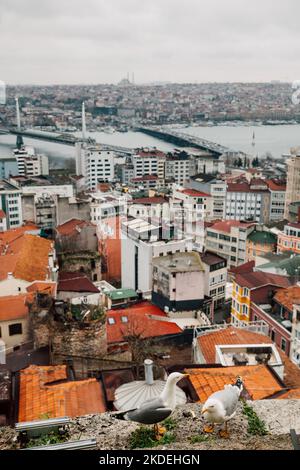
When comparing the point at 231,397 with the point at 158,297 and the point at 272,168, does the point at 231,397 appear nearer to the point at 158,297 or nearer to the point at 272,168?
the point at 158,297

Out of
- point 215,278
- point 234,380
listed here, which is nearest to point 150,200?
point 215,278

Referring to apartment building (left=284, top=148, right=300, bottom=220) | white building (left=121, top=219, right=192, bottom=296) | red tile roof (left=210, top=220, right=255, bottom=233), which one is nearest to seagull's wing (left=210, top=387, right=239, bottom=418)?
white building (left=121, top=219, right=192, bottom=296)

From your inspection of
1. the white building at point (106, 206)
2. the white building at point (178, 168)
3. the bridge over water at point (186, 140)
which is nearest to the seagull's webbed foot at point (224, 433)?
the white building at point (106, 206)

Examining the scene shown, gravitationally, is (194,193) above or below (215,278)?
above

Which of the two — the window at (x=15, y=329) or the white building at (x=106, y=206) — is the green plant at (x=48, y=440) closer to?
the window at (x=15, y=329)

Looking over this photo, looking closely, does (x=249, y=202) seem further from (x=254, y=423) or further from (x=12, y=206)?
(x=254, y=423)

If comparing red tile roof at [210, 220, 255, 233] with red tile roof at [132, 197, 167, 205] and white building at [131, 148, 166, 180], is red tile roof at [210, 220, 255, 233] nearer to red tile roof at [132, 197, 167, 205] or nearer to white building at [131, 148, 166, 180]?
red tile roof at [132, 197, 167, 205]

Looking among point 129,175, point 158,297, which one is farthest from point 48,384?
point 129,175
